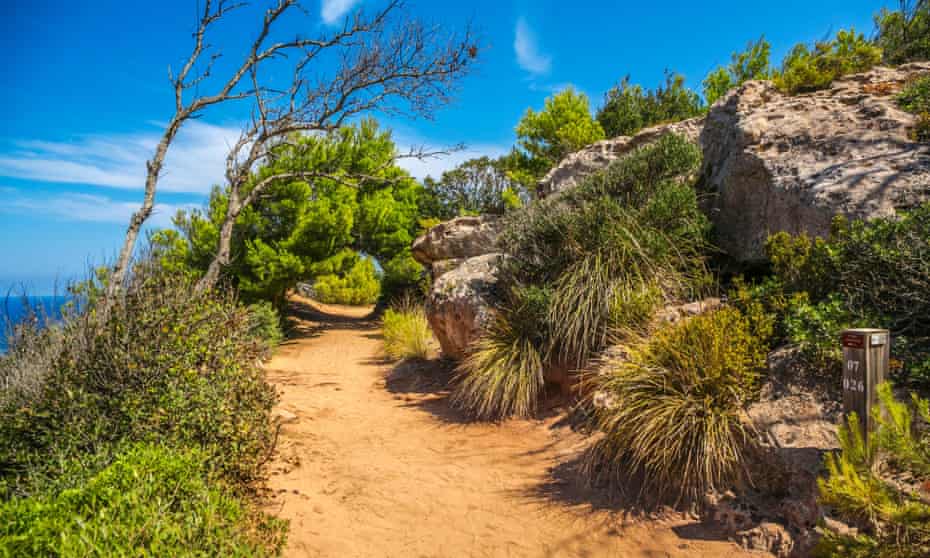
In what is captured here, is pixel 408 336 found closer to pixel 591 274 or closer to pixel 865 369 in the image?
pixel 591 274

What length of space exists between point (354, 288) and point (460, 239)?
11.9 metres

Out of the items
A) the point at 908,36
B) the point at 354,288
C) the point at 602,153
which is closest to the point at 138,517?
the point at 602,153

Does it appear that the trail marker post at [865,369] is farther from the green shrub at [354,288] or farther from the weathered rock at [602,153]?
the green shrub at [354,288]

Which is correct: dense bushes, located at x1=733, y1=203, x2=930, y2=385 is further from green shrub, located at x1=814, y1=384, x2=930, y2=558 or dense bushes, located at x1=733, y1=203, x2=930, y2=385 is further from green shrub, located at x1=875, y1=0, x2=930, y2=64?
green shrub, located at x1=875, y1=0, x2=930, y2=64

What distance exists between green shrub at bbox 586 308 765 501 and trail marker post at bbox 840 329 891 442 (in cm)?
79

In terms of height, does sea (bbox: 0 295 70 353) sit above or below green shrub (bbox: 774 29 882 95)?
below

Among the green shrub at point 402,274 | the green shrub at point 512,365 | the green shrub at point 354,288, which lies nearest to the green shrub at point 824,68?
the green shrub at point 512,365

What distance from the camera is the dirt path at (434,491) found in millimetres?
3199

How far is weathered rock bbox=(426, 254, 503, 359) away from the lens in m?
6.73

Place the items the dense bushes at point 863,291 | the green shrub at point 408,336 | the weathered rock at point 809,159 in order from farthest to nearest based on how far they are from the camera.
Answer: the green shrub at point 408,336 < the weathered rock at point 809,159 < the dense bushes at point 863,291

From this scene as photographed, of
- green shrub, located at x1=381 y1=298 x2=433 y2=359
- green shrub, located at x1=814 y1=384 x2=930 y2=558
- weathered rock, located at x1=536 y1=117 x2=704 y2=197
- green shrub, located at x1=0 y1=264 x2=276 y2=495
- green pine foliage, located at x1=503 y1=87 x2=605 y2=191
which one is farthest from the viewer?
green pine foliage, located at x1=503 y1=87 x2=605 y2=191

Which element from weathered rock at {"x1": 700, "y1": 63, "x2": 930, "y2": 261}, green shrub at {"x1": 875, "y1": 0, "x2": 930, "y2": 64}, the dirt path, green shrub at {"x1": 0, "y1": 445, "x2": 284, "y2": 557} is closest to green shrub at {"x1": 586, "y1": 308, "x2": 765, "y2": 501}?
the dirt path

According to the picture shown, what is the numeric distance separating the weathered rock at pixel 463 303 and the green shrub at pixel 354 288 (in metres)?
12.1

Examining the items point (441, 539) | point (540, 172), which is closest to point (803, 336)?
point (441, 539)
